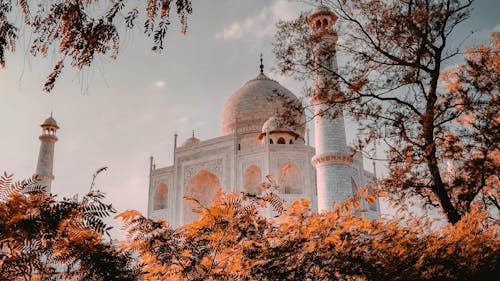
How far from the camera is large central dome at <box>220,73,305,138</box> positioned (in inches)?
926

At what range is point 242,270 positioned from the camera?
7.64 ft

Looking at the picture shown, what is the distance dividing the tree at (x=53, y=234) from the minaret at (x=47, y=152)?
19.1m

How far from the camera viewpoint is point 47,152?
2056cm

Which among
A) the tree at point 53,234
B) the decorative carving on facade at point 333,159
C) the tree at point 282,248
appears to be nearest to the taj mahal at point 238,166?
the decorative carving on facade at point 333,159

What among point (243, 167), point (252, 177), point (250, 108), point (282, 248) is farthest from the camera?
point (250, 108)

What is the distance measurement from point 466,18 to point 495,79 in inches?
39.3

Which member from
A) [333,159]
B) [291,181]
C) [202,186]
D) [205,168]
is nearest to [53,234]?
[333,159]

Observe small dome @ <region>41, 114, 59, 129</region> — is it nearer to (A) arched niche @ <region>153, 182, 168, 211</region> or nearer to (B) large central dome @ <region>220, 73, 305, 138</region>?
(A) arched niche @ <region>153, 182, 168, 211</region>

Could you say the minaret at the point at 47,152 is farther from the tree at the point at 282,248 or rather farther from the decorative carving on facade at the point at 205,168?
→ the tree at the point at 282,248

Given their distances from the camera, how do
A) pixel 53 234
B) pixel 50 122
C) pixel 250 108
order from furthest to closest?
pixel 250 108, pixel 50 122, pixel 53 234

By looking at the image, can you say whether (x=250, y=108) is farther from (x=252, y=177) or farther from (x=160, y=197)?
(x=160, y=197)

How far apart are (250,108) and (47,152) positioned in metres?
9.99

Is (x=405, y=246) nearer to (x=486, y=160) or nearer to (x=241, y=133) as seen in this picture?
(x=486, y=160)

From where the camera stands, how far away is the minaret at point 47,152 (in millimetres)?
19984
